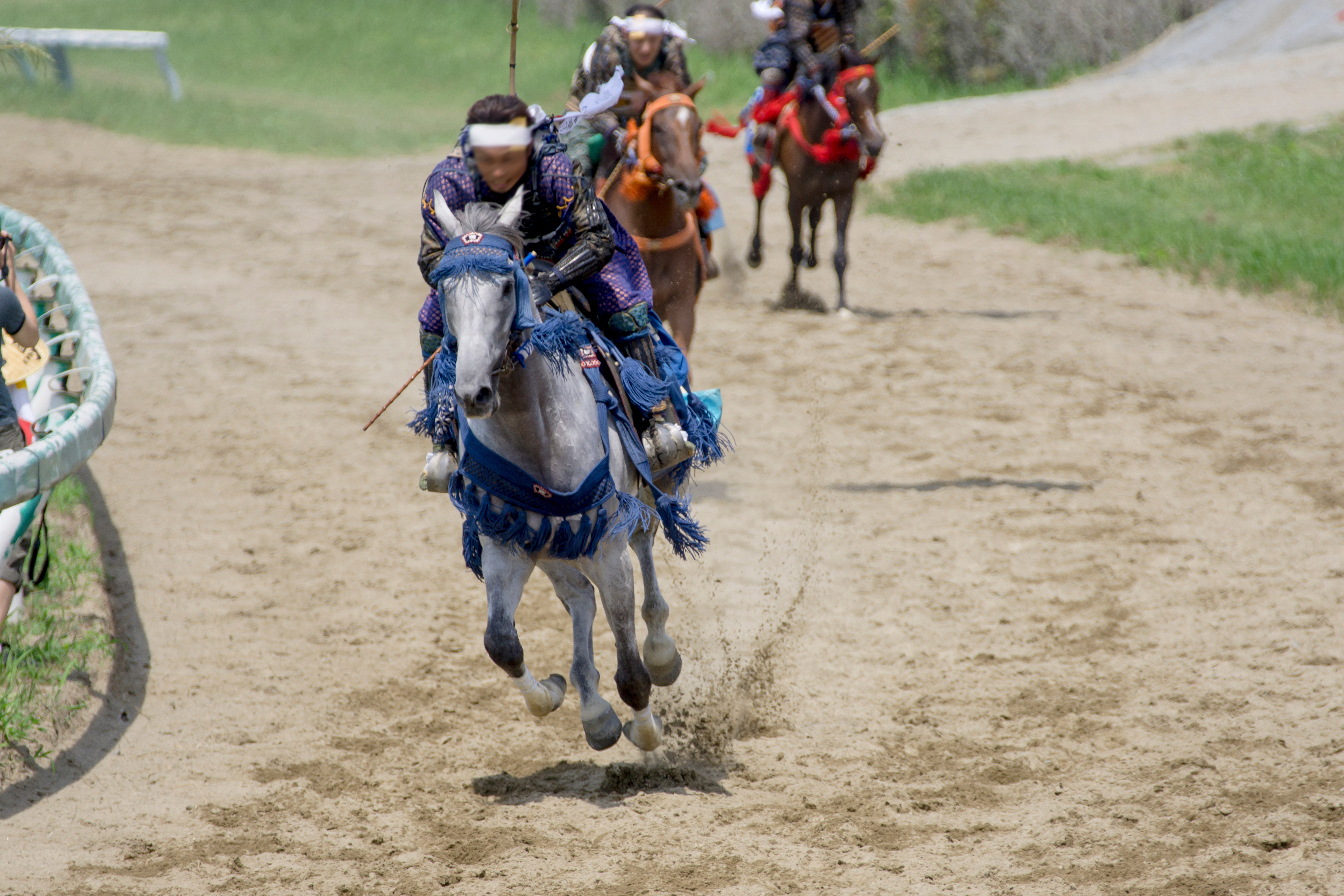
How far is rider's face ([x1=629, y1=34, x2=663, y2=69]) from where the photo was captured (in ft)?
25.9

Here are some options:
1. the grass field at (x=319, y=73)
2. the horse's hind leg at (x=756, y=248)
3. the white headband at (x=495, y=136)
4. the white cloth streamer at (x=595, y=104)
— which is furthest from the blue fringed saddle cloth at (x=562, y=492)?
the grass field at (x=319, y=73)

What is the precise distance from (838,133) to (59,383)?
722cm

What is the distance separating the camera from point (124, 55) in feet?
95.9

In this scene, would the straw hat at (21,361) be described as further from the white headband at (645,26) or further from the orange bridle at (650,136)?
the white headband at (645,26)

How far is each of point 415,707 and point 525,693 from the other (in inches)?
37.2

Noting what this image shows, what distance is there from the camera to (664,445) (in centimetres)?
480

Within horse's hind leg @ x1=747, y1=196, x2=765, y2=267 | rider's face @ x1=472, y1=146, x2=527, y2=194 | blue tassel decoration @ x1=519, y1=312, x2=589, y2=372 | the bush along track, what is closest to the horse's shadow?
blue tassel decoration @ x1=519, y1=312, x2=589, y2=372

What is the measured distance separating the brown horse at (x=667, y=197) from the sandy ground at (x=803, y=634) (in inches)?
51.2

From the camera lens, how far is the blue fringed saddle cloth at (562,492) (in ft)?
13.9

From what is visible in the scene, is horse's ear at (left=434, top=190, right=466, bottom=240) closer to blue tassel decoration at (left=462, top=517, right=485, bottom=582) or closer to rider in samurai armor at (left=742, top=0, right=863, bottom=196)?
blue tassel decoration at (left=462, top=517, right=485, bottom=582)

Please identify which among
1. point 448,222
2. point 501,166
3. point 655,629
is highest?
point 501,166

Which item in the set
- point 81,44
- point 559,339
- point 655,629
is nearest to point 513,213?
point 559,339

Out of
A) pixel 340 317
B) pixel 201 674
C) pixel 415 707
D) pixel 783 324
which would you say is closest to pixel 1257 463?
pixel 783 324

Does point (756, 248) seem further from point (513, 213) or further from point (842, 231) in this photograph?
point (513, 213)
